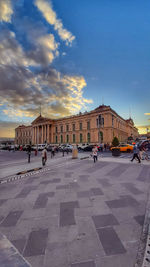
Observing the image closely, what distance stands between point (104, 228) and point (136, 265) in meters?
0.88

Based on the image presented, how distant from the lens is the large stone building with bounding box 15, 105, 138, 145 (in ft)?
153

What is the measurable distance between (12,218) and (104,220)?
2.36 m

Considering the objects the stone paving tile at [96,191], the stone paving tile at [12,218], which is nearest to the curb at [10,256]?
the stone paving tile at [12,218]

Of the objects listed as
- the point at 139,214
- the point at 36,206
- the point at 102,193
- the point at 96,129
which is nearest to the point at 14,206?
the point at 36,206

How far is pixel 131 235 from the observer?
2.44 metres

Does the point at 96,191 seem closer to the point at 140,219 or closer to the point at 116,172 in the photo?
the point at 140,219

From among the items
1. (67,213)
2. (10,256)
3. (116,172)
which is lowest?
(116,172)

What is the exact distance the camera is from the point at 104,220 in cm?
292

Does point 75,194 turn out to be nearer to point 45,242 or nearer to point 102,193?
Result: point 102,193

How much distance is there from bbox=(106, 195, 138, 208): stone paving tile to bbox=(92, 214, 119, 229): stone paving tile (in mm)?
576

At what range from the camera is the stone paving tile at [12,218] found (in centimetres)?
286

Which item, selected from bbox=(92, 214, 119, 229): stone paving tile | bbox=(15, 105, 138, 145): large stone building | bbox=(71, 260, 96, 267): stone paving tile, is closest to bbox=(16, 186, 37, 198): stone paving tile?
bbox=(92, 214, 119, 229): stone paving tile

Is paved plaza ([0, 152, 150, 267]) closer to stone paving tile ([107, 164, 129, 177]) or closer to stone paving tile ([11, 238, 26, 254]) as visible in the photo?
stone paving tile ([11, 238, 26, 254])

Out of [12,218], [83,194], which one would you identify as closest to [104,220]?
[83,194]
